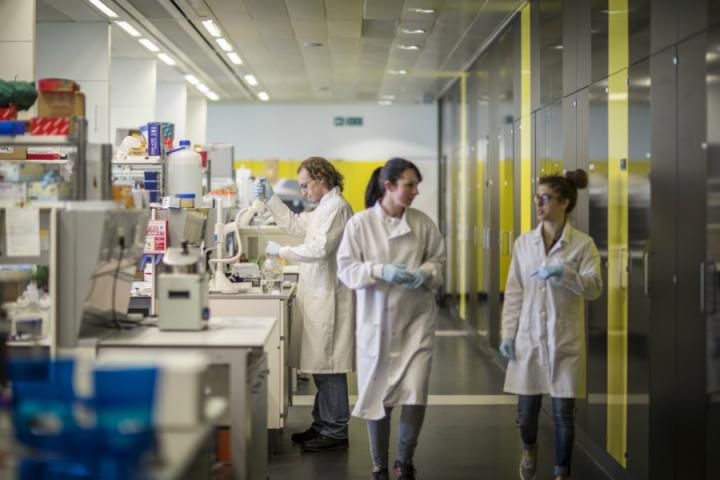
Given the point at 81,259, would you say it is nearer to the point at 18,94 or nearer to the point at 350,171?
the point at 18,94

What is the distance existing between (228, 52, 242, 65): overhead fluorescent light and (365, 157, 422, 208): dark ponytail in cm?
525

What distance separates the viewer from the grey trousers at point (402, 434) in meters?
4.08

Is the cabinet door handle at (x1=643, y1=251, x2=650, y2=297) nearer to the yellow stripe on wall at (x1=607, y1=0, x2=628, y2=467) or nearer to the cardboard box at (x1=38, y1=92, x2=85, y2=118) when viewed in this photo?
the yellow stripe on wall at (x1=607, y1=0, x2=628, y2=467)

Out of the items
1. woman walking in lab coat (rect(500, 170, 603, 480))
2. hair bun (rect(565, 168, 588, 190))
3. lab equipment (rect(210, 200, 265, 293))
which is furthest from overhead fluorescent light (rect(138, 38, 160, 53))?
woman walking in lab coat (rect(500, 170, 603, 480))

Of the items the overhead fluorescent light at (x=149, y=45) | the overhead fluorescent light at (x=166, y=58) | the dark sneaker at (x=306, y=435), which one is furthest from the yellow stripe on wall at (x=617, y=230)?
the overhead fluorescent light at (x=166, y=58)

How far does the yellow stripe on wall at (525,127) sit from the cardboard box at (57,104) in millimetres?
3807

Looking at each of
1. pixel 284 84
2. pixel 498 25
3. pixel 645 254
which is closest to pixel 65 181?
pixel 645 254

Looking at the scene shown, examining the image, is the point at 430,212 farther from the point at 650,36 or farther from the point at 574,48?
the point at 650,36

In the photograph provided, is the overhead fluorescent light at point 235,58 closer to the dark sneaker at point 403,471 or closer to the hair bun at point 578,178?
the hair bun at point 578,178

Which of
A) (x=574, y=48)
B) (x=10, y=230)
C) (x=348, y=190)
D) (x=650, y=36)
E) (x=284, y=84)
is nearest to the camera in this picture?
(x=10, y=230)

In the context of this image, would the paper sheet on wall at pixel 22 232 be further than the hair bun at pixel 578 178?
No

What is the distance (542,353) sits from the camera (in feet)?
13.4

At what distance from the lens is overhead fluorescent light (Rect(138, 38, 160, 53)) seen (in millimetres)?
8266

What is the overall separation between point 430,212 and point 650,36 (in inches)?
386
